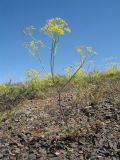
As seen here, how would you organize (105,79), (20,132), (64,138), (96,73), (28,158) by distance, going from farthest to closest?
(96,73), (105,79), (20,132), (64,138), (28,158)

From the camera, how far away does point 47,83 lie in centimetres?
1402

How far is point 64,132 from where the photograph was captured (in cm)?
845

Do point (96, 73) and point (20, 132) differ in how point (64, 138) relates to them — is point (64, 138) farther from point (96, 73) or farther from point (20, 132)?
point (96, 73)

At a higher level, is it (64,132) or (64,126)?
(64,126)

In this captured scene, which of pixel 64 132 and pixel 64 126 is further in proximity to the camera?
pixel 64 126

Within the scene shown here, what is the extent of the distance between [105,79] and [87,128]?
536cm

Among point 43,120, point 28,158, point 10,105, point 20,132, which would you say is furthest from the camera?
point 10,105

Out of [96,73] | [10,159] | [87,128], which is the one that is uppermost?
[96,73]

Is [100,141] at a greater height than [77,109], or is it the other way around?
[77,109]

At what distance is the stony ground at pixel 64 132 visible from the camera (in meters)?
7.62

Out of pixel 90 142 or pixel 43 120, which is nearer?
pixel 90 142

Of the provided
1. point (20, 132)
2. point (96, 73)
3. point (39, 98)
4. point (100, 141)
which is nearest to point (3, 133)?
point (20, 132)

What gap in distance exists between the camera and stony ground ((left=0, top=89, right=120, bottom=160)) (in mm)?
7617

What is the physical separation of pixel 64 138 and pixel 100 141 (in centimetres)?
75
